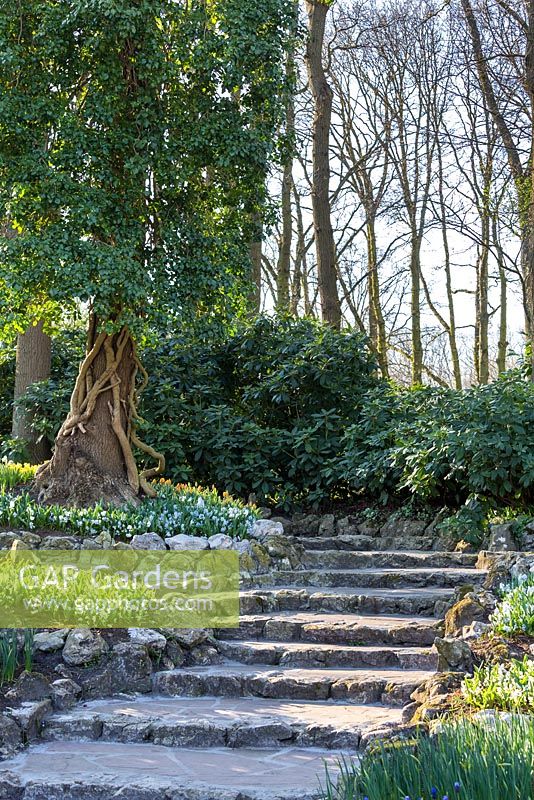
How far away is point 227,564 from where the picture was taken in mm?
8086

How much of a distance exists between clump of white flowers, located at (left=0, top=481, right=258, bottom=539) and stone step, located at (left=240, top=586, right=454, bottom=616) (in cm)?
145

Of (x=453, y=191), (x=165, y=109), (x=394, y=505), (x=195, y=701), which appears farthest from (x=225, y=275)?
(x=453, y=191)

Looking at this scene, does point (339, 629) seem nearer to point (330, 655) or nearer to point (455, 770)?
point (330, 655)

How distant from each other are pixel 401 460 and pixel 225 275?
9.23 feet

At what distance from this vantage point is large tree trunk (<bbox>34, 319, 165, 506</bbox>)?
367 inches

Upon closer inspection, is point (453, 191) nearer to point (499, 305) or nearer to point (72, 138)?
point (499, 305)

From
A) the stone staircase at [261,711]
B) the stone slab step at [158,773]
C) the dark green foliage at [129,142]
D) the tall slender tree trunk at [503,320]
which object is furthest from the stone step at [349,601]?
the tall slender tree trunk at [503,320]

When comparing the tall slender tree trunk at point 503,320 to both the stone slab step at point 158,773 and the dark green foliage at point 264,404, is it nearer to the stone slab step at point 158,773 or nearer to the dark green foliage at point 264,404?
the dark green foliage at point 264,404

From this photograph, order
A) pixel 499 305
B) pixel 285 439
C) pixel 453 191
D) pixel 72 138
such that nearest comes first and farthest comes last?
1. pixel 72 138
2. pixel 285 439
3. pixel 453 191
4. pixel 499 305

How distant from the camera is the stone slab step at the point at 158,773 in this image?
3.79 m

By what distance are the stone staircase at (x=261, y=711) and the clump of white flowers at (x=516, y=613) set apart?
471 mm

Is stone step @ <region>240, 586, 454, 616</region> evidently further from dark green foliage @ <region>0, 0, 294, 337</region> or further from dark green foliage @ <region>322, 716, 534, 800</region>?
dark green foliage @ <region>322, 716, 534, 800</region>

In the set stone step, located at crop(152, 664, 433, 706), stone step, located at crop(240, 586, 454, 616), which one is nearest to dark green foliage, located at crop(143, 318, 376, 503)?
stone step, located at crop(240, 586, 454, 616)

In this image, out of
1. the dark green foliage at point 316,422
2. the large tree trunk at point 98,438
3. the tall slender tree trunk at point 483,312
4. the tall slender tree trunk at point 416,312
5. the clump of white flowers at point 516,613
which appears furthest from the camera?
the tall slender tree trunk at point 416,312
